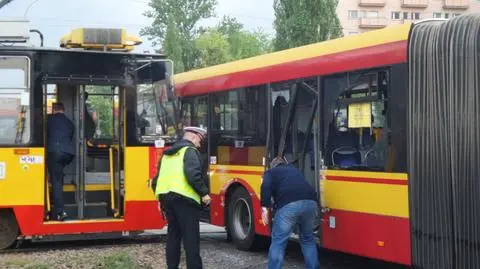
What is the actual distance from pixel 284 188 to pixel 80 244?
452cm

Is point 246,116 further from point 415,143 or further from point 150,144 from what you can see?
point 415,143

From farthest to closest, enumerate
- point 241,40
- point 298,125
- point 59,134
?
point 241,40
point 59,134
point 298,125

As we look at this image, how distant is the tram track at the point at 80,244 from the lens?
10922mm

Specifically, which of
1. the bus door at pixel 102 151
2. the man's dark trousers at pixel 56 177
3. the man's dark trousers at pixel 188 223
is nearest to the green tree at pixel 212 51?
the bus door at pixel 102 151

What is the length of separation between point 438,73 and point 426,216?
1425mm

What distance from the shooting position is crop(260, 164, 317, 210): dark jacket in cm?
834

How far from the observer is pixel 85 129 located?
11609mm

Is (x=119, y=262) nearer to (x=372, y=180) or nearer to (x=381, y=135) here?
(x=372, y=180)

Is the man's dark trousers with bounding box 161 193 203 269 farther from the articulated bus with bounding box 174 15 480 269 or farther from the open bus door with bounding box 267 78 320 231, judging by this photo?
the open bus door with bounding box 267 78 320 231

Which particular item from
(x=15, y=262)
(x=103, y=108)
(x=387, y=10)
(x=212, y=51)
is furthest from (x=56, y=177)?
(x=387, y=10)

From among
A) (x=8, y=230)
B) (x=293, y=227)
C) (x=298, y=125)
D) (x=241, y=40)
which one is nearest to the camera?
(x=293, y=227)

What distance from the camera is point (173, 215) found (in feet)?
25.8

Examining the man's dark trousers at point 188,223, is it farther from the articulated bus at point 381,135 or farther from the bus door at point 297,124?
the bus door at point 297,124

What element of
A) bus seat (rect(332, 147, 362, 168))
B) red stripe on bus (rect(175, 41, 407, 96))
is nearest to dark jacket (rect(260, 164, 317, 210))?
bus seat (rect(332, 147, 362, 168))
